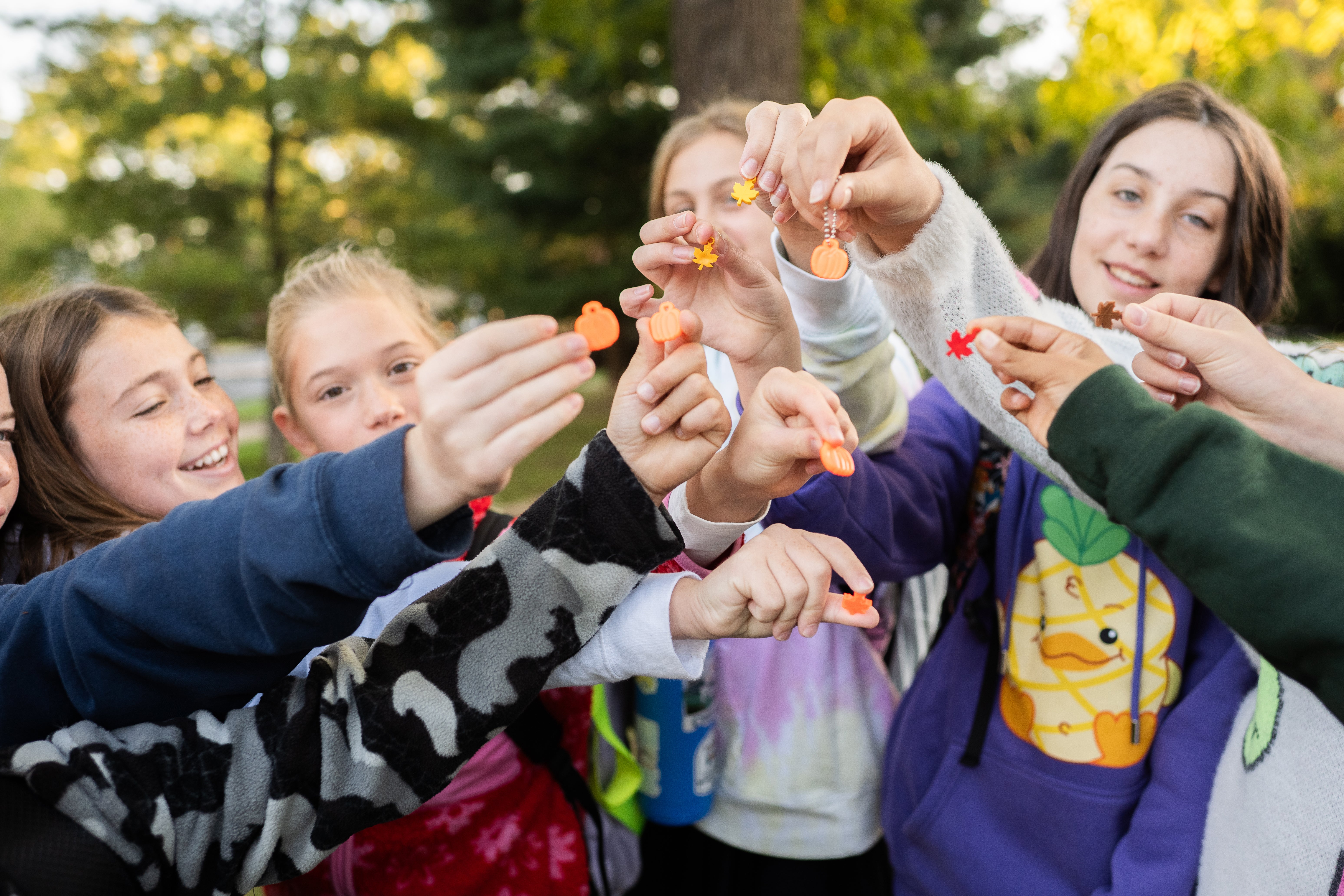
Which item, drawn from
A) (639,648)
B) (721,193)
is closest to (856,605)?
(639,648)

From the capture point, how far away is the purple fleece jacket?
59.7 inches

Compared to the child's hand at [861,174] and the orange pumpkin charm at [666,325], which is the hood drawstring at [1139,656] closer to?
the child's hand at [861,174]

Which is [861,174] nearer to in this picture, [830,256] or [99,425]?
[830,256]

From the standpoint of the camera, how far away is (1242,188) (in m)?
1.90

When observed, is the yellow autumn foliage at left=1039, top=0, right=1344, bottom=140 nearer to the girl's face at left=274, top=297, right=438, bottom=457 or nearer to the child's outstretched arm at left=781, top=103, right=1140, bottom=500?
the child's outstretched arm at left=781, top=103, right=1140, bottom=500

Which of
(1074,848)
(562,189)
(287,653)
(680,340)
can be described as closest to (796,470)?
(680,340)

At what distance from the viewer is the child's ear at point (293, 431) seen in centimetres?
228

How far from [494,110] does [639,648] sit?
11.2 metres

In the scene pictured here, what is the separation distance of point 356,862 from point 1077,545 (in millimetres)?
1642

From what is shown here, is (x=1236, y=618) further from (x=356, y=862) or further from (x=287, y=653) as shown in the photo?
(x=356, y=862)

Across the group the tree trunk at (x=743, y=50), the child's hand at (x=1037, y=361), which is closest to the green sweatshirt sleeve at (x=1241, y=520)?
the child's hand at (x=1037, y=361)

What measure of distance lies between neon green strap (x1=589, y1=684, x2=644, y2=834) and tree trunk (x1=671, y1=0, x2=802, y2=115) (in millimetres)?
3823

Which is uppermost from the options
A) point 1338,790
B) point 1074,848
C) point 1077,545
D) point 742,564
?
point 742,564

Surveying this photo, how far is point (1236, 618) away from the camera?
0.98 m
